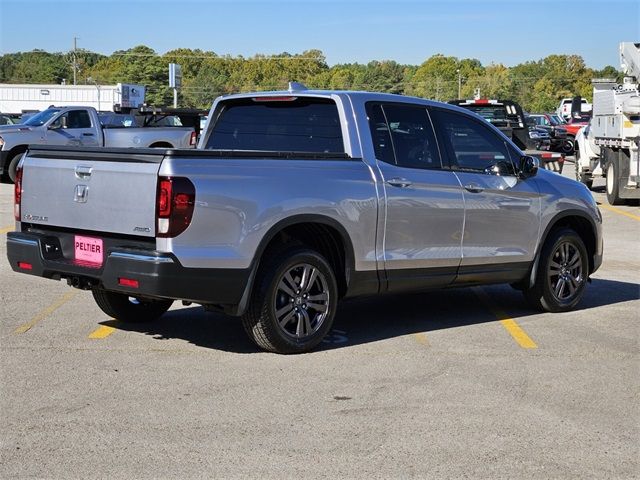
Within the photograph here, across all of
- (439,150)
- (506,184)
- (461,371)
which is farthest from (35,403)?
(506,184)

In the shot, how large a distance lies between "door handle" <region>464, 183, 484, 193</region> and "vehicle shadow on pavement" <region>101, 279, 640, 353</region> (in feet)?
3.77

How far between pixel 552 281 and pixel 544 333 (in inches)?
37.4

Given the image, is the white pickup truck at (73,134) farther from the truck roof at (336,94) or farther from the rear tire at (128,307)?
the truck roof at (336,94)

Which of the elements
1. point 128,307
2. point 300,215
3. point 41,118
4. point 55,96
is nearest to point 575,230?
point 300,215

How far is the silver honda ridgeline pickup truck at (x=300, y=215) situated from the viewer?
21.5 ft

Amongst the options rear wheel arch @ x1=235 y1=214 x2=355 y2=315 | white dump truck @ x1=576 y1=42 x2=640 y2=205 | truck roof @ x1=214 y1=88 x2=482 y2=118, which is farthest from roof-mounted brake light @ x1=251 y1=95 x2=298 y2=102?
white dump truck @ x1=576 y1=42 x2=640 y2=205

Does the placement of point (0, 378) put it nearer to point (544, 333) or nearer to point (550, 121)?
point (544, 333)

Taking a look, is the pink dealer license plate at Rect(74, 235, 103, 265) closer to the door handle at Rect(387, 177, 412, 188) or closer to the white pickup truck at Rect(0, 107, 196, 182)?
the door handle at Rect(387, 177, 412, 188)

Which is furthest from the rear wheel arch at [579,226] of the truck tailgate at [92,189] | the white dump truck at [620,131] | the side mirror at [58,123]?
the side mirror at [58,123]

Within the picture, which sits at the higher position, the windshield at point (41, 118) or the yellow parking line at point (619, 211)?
the windshield at point (41, 118)

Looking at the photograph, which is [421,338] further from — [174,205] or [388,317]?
[174,205]

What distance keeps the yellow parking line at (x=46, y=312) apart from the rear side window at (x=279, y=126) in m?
2.00

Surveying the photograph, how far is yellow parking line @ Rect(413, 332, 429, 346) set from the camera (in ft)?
25.6

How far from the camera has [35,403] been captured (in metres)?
5.91
